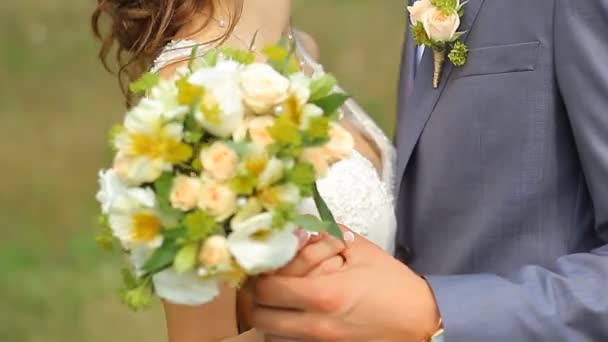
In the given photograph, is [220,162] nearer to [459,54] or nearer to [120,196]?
[120,196]

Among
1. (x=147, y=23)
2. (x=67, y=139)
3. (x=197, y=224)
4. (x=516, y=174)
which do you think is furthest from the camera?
(x=67, y=139)

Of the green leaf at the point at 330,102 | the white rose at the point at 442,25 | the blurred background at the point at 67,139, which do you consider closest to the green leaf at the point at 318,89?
the green leaf at the point at 330,102

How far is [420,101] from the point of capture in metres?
1.74

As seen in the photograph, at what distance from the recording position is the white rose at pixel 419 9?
1.71 m

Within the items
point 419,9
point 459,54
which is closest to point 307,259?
point 459,54

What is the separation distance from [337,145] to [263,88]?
5.0 inches

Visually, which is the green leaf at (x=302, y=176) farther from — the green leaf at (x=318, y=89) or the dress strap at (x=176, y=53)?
the dress strap at (x=176, y=53)

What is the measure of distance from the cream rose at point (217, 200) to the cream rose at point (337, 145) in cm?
15

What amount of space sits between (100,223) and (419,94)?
72 cm

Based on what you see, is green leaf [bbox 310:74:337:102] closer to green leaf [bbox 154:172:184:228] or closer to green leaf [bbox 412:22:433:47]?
green leaf [bbox 154:172:184:228]

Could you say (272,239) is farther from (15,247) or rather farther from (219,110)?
(15,247)

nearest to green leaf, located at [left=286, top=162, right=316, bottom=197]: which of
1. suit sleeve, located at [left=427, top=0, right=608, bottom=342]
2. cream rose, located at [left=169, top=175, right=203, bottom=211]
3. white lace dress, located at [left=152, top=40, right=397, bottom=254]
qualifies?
cream rose, located at [left=169, top=175, right=203, bottom=211]

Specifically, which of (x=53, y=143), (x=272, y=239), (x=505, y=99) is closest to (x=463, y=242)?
(x=505, y=99)

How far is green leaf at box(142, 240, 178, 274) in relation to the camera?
3.84 ft
